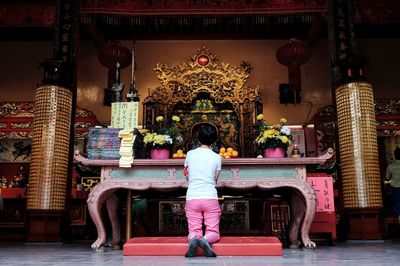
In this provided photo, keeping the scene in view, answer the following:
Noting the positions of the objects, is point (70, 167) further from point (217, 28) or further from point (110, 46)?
point (217, 28)

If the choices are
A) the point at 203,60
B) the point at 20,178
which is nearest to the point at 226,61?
the point at 203,60

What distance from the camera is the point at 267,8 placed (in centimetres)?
614

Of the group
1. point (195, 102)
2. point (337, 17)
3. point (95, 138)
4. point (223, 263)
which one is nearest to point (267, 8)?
point (337, 17)

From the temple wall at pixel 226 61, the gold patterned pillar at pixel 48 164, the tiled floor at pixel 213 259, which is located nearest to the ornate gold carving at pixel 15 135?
the temple wall at pixel 226 61

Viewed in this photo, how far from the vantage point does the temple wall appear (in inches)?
338

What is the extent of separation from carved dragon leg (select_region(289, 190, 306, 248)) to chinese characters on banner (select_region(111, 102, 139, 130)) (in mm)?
1622

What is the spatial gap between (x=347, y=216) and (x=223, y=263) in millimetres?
3293

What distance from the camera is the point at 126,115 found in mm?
3889

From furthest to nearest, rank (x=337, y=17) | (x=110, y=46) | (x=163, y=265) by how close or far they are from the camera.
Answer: (x=110, y=46), (x=337, y=17), (x=163, y=265)

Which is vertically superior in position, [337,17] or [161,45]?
[161,45]

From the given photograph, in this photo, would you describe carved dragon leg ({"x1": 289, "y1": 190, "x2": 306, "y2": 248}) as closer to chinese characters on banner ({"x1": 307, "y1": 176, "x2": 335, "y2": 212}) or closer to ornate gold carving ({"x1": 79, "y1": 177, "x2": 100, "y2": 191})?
chinese characters on banner ({"x1": 307, "y1": 176, "x2": 335, "y2": 212})

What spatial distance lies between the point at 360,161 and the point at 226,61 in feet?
14.3

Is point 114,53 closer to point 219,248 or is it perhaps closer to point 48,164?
point 48,164

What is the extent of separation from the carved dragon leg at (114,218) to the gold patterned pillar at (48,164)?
57.8 inches
